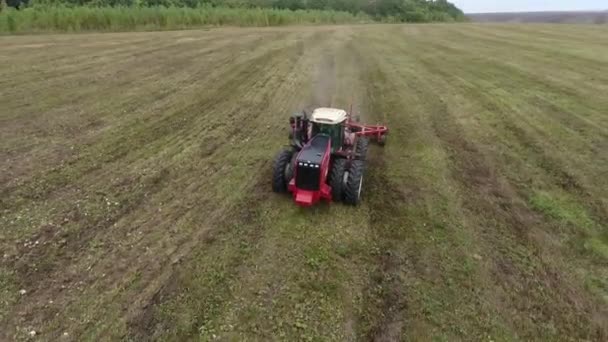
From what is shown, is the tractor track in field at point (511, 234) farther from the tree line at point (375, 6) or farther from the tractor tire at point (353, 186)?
the tree line at point (375, 6)

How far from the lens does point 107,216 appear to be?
5836 millimetres

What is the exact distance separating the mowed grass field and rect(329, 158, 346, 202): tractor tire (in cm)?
30

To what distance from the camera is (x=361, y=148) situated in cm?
780

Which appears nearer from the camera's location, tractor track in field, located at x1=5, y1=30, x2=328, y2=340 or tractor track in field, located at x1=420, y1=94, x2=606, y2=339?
tractor track in field, located at x1=5, y1=30, x2=328, y2=340

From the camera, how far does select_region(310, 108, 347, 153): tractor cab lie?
684 cm

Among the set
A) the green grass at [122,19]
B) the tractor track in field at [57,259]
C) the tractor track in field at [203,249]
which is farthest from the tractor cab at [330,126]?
the green grass at [122,19]

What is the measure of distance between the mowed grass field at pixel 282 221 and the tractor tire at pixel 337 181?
30cm

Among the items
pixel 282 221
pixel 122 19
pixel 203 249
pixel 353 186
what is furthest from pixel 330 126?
pixel 122 19

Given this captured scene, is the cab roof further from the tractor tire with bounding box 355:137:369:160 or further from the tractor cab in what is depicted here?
the tractor tire with bounding box 355:137:369:160

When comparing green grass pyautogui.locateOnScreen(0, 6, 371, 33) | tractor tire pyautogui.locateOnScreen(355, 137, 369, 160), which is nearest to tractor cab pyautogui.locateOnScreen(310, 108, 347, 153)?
tractor tire pyautogui.locateOnScreen(355, 137, 369, 160)

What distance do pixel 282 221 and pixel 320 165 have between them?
97 cm

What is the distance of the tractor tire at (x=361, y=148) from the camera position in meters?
7.49

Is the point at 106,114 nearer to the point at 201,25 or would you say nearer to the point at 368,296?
the point at 368,296

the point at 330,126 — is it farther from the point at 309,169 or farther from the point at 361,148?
the point at 309,169
